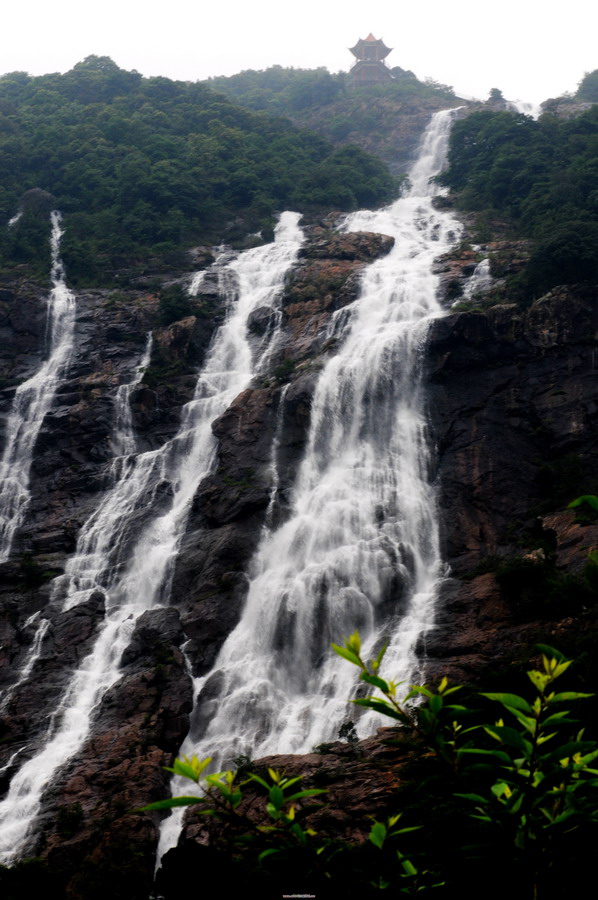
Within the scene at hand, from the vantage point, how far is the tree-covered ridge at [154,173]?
4822 centimetres

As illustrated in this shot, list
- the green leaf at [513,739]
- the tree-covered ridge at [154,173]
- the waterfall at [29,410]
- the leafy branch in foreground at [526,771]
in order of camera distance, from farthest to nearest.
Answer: the tree-covered ridge at [154,173] < the waterfall at [29,410] < the leafy branch in foreground at [526,771] < the green leaf at [513,739]

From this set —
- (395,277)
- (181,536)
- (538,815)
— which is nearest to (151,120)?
(395,277)

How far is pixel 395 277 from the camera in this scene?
38469 mm

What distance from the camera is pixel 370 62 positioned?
91438mm

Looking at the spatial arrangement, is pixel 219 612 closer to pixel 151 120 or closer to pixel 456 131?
pixel 456 131

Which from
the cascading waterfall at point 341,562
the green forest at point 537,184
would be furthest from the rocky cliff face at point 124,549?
the green forest at point 537,184

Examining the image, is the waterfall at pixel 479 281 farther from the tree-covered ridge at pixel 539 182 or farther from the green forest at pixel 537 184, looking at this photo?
the tree-covered ridge at pixel 539 182

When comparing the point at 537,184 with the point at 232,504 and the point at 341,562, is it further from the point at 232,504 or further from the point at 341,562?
the point at 341,562

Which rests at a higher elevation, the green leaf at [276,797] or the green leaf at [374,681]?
the green leaf at [374,681]

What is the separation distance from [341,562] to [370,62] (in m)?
84.7

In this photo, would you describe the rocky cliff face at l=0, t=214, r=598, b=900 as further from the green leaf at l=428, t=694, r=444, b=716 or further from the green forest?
the green leaf at l=428, t=694, r=444, b=716

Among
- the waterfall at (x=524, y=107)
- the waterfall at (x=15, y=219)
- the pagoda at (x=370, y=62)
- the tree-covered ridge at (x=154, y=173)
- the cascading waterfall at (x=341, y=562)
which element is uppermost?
the pagoda at (x=370, y=62)

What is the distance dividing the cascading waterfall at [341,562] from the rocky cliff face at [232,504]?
721mm

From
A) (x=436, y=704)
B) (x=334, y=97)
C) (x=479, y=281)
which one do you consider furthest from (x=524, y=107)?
(x=436, y=704)
